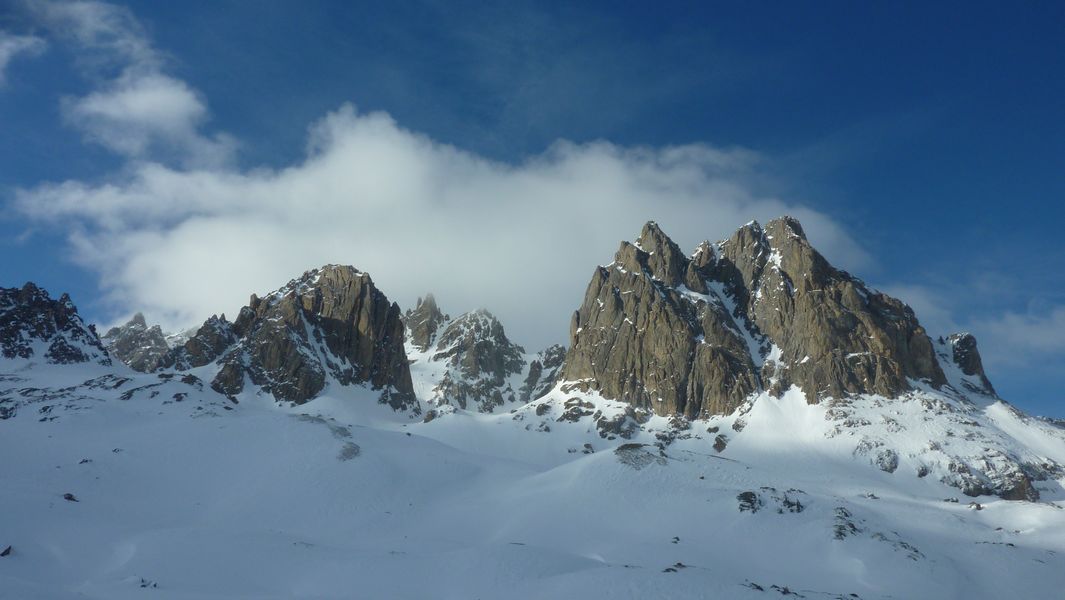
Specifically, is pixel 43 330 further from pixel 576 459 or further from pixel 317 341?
pixel 576 459

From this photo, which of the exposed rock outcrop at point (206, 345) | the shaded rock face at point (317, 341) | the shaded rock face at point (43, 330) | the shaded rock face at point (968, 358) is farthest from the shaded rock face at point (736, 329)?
the shaded rock face at point (43, 330)

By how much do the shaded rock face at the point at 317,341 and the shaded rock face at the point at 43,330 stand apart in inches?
865

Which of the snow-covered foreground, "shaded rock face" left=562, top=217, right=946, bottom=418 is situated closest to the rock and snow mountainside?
the snow-covered foreground

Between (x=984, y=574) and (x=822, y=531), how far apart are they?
457 inches

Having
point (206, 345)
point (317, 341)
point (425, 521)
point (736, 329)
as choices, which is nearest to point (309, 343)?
point (317, 341)

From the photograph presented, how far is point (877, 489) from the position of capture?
90812 mm

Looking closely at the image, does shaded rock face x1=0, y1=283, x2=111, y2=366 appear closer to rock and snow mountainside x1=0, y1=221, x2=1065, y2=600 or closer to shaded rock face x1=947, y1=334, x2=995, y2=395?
rock and snow mountainside x1=0, y1=221, x2=1065, y2=600

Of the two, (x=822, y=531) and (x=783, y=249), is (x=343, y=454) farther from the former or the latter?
(x=783, y=249)

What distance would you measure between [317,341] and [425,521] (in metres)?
121

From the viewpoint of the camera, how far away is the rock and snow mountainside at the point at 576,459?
39250 millimetres

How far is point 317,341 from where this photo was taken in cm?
17175

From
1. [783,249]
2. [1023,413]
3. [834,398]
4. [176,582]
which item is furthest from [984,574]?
[783,249]

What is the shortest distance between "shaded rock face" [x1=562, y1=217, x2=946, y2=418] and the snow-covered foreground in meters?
36.5

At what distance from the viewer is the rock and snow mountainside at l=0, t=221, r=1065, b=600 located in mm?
39250
